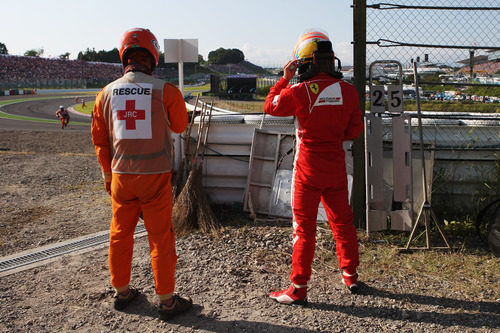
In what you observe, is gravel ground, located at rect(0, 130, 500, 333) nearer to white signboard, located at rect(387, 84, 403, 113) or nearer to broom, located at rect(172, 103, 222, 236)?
broom, located at rect(172, 103, 222, 236)

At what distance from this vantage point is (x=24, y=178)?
8758 mm

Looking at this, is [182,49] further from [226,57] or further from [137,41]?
[226,57]

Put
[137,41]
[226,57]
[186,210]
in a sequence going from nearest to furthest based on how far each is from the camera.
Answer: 1. [137,41]
2. [186,210]
3. [226,57]

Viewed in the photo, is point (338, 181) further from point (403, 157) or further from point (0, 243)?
point (0, 243)

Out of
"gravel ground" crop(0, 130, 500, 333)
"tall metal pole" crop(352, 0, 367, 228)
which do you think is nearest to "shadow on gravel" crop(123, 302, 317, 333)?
"gravel ground" crop(0, 130, 500, 333)

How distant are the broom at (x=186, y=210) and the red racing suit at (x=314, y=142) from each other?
2126 millimetres

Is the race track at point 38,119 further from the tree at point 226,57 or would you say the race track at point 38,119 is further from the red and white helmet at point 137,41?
the tree at point 226,57

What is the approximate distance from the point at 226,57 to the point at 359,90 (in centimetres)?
11224

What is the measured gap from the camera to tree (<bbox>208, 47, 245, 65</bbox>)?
11150cm

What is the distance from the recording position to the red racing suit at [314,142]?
355 cm

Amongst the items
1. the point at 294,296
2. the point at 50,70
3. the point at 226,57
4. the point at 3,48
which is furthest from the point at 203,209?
the point at 226,57

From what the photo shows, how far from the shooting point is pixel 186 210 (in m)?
5.59

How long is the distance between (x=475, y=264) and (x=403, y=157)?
4.23 ft

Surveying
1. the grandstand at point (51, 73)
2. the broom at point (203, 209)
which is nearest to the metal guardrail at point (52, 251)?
the broom at point (203, 209)
